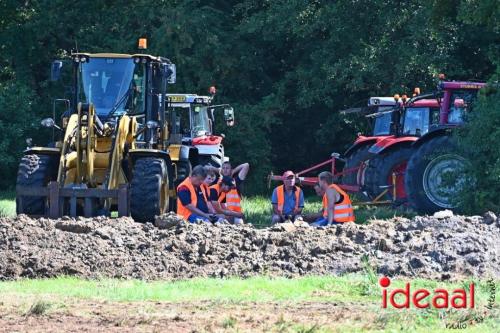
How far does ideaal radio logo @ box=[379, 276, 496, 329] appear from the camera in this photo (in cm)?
1062

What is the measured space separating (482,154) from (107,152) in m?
6.15

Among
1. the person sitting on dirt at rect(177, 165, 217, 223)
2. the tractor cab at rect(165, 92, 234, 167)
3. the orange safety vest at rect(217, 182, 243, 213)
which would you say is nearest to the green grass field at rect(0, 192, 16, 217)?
the tractor cab at rect(165, 92, 234, 167)

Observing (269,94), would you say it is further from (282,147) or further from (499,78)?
(499,78)

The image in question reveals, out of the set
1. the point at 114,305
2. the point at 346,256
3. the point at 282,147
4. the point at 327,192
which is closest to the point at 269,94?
the point at 282,147

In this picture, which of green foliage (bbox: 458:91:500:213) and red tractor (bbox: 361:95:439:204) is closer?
green foliage (bbox: 458:91:500:213)

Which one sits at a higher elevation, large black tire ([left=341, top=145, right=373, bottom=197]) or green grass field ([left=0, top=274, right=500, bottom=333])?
large black tire ([left=341, top=145, right=373, bottom=197])

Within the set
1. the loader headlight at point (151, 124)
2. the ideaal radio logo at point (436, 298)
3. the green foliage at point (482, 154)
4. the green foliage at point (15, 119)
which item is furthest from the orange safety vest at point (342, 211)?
the green foliage at point (15, 119)

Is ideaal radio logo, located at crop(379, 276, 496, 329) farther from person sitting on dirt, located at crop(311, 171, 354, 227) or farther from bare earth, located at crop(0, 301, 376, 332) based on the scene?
person sitting on dirt, located at crop(311, 171, 354, 227)

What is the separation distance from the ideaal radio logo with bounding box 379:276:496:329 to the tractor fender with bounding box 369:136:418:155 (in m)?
11.5

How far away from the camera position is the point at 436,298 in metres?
10.9

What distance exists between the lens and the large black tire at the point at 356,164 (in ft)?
81.9

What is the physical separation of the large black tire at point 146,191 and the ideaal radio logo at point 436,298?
6244 mm

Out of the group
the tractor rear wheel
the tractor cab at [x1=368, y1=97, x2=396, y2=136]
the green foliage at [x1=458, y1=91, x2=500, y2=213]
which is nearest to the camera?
the green foliage at [x1=458, y1=91, x2=500, y2=213]

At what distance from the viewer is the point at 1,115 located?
110 ft
